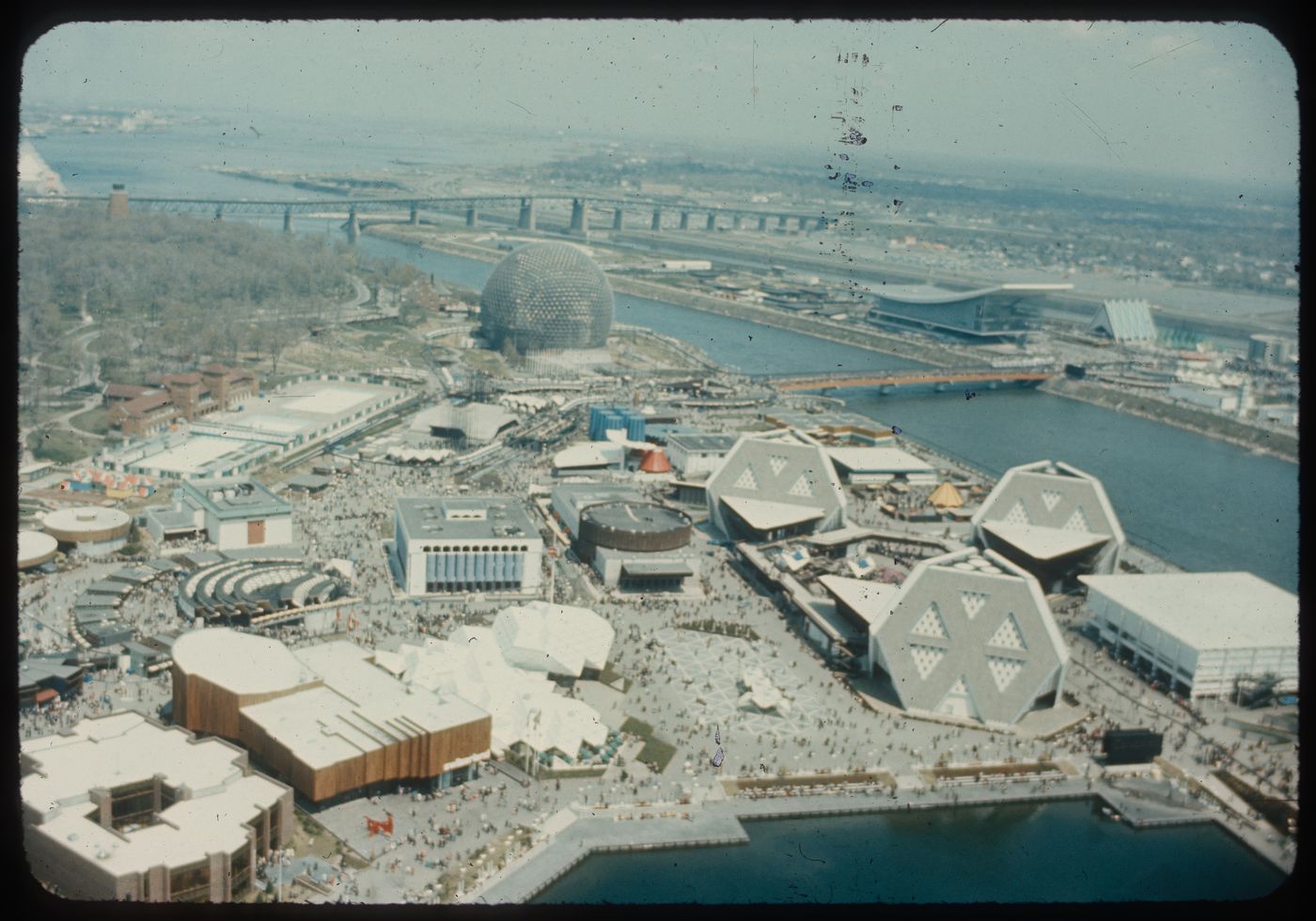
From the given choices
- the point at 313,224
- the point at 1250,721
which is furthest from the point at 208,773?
the point at 313,224

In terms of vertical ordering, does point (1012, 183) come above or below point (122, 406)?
above

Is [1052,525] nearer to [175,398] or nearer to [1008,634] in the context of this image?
[1008,634]

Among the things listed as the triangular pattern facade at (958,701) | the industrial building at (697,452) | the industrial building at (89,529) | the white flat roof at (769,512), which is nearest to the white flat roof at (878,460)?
the industrial building at (697,452)

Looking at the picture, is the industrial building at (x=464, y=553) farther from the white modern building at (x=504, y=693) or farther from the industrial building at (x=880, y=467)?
the industrial building at (x=880, y=467)

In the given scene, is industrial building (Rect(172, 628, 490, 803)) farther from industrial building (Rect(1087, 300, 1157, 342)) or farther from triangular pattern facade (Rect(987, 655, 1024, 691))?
industrial building (Rect(1087, 300, 1157, 342))

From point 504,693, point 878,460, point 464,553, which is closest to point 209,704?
point 504,693

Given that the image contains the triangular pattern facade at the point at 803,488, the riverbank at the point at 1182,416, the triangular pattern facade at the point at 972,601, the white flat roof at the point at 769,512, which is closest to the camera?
the triangular pattern facade at the point at 972,601

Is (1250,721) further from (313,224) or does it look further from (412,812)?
(313,224)
